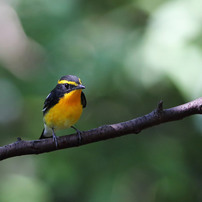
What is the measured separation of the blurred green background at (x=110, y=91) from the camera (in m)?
3.65

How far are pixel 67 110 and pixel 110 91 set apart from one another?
0.78 meters

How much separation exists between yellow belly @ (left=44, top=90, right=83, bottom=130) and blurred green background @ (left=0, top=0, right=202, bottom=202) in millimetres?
211

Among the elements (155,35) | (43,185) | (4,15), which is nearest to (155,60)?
(155,35)

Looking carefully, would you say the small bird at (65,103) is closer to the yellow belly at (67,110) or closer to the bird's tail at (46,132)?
the yellow belly at (67,110)

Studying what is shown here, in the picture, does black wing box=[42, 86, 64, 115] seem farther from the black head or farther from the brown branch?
the brown branch

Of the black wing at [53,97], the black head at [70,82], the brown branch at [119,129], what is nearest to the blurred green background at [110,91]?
the black wing at [53,97]

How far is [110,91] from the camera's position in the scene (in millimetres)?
4527

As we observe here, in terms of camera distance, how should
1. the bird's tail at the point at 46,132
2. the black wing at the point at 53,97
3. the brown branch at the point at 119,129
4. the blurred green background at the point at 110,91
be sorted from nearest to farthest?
the brown branch at the point at 119,129, the blurred green background at the point at 110,91, the black wing at the point at 53,97, the bird's tail at the point at 46,132

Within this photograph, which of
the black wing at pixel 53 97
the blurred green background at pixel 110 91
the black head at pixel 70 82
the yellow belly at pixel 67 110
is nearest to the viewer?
the blurred green background at pixel 110 91

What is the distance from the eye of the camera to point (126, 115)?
17.0 feet

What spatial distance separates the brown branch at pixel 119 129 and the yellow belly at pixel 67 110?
2.94ft

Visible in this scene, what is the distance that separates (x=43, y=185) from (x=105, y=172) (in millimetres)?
826

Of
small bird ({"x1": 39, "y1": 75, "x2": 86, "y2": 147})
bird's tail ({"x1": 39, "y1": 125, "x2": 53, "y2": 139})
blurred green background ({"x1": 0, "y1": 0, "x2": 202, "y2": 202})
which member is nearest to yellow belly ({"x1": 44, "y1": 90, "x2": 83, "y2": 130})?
small bird ({"x1": 39, "y1": 75, "x2": 86, "y2": 147})

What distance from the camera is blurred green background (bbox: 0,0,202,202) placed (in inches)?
144
